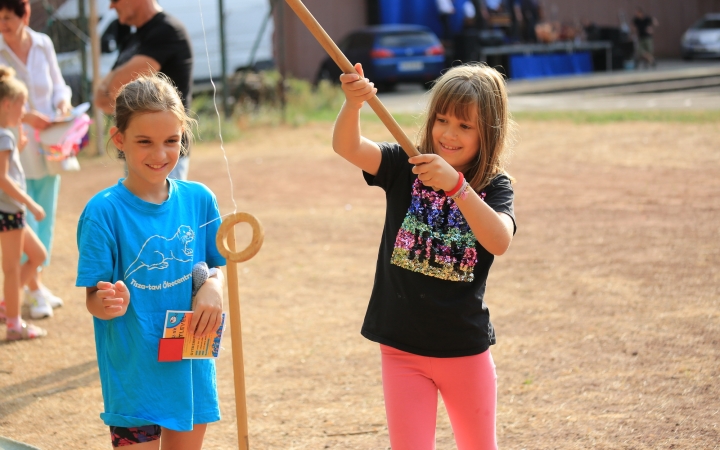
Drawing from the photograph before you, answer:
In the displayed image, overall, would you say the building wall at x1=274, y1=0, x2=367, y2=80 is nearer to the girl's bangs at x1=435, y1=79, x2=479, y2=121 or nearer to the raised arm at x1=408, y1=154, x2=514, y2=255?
the girl's bangs at x1=435, y1=79, x2=479, y2=121

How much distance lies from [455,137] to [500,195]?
22cm

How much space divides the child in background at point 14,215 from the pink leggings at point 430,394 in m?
2.84

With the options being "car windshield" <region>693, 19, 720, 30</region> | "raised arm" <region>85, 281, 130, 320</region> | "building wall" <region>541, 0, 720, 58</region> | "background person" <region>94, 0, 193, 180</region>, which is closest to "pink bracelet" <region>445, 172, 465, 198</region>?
"raised arm" <region>85, 281, 130, 320</region>

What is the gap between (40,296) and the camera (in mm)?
5348

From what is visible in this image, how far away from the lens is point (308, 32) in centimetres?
2228

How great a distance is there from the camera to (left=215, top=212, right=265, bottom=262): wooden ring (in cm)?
232

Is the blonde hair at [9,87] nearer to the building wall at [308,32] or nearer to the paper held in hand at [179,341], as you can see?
the paper held in hand at [179,341]

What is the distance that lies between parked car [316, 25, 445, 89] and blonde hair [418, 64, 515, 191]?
16.4 metres

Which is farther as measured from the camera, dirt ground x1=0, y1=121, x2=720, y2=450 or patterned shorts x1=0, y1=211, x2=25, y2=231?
patterned shorts x1=0, y1=211, x2=25, y2=231

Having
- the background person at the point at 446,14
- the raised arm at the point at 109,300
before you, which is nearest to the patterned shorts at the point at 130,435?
the raised arm at the point at 109,300

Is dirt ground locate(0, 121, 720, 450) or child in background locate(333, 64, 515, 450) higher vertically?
child in background locate(333, 64, 515, 450)

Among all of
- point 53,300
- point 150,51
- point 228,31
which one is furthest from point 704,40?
point 150,51

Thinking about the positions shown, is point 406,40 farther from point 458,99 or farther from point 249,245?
point 249,245

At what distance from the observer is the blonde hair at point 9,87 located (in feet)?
15.0
